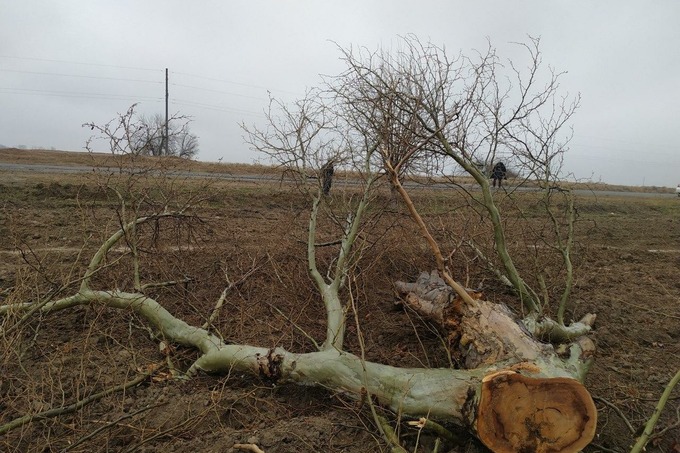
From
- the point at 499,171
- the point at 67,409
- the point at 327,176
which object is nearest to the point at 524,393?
the point at 67,409

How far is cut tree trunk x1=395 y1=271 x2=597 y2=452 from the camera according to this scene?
2.79 meters

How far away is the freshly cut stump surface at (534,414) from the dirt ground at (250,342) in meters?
0.27

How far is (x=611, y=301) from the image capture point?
5.83 meters

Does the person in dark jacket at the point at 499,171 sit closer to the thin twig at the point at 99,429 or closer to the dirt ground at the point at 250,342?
the dirt ground at the point at 250,342

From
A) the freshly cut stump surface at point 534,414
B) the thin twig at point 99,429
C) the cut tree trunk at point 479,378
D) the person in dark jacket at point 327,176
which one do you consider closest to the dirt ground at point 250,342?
the thin twig at point 99,429

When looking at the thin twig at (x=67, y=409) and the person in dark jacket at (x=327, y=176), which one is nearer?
the thin twig at (x=67, y=409)

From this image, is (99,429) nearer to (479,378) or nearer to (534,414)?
(479,378)

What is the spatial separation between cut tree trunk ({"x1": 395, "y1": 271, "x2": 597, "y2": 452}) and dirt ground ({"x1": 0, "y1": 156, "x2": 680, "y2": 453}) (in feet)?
0.92

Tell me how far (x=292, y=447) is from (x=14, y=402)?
203 cm

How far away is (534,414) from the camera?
9.27ft

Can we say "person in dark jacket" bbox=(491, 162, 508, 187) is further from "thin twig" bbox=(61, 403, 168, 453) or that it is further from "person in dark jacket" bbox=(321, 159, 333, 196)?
"thin twig" bbox=(61, 403, 168, 453)

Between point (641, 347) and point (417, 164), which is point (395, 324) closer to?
point (417, 164)

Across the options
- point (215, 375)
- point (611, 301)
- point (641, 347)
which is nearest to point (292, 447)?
point (215, 375)

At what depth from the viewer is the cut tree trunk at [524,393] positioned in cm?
279
